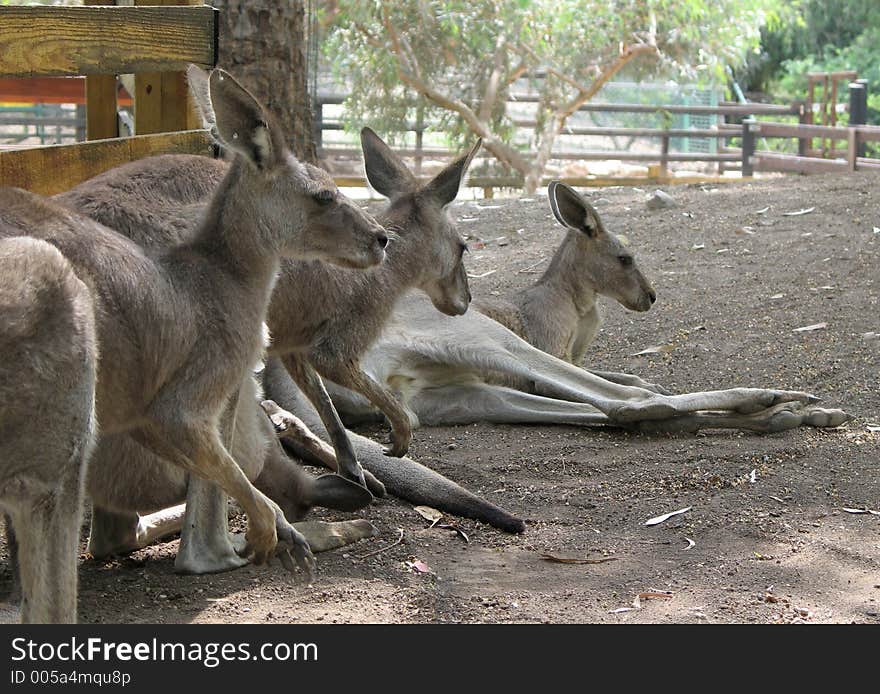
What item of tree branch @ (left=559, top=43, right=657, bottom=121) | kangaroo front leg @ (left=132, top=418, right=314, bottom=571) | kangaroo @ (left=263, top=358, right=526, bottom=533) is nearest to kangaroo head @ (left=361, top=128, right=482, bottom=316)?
kangaroo @ (left=263, top=358, right=526, bottom=533)

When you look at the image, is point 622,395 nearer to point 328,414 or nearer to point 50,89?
point 328,414

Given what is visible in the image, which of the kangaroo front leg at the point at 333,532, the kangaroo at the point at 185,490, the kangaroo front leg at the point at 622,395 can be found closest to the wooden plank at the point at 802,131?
the kangaroo front leg at the point at 622,395

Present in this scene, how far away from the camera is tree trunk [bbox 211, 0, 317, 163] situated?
5.32 meters

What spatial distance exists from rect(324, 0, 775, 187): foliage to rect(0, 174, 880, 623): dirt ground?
7008mm

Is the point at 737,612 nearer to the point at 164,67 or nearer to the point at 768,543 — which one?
the point at 768,543

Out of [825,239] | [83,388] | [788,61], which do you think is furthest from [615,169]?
[83,388]

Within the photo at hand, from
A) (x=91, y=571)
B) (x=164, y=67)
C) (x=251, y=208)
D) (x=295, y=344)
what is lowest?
(x=91, y=571)

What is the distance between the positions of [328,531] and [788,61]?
21124mm

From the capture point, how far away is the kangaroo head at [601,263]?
6.17 meters

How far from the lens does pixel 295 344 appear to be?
13.7 ft

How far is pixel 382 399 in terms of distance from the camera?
4254 millimetres

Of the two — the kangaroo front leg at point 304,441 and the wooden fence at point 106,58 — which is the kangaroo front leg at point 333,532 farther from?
the wooden fence at point 106,58

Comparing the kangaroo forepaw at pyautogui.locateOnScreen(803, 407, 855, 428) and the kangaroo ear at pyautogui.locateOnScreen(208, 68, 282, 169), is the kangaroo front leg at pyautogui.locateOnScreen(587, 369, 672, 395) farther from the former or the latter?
the kangaroo ear at pyautogui.locateOnScreen(208, 68, 282, 169)

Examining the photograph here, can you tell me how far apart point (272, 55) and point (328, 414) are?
199cm
